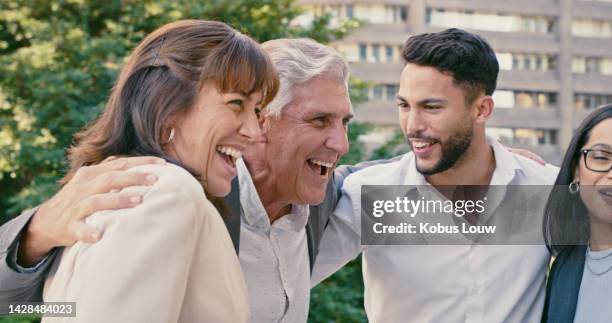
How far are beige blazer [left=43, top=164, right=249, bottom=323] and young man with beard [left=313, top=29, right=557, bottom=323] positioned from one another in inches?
46.8

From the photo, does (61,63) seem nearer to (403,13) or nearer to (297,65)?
(297,65)

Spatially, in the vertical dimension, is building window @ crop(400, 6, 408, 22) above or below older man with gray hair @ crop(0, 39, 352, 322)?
below

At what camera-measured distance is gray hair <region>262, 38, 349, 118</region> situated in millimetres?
2287

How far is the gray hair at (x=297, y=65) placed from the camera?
2287mm

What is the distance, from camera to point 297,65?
2293 millimetres

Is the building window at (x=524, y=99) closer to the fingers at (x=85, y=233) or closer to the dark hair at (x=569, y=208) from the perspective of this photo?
the dark hair at (x=569, y=208)

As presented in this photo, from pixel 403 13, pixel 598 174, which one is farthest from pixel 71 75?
pixel 403 13

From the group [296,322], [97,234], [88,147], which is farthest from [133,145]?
[296,322]

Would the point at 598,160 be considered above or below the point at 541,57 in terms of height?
above

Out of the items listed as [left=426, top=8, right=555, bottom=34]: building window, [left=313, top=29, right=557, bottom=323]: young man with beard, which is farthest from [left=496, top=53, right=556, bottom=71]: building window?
[left=313, top=29, right=557, bottom=323]: young man with beard

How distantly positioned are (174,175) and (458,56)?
4.92ft

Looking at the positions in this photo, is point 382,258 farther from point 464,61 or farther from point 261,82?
point 261,82

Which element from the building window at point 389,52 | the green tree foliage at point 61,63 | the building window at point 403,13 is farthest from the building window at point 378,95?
the green tree foliage at point 61,63

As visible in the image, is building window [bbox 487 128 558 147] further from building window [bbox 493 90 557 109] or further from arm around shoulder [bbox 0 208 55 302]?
arm around shoulder [bbox 0 208 55 302]
